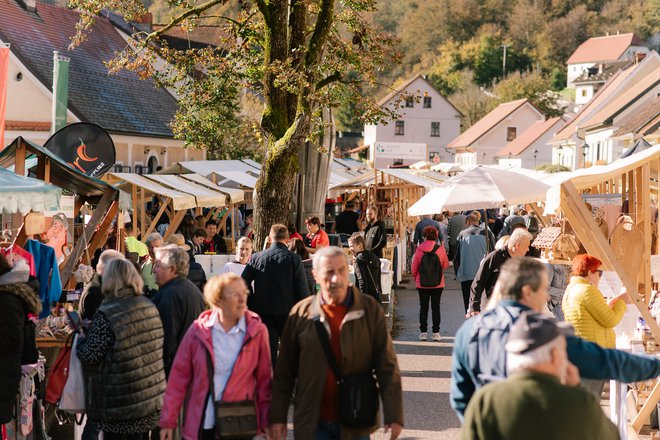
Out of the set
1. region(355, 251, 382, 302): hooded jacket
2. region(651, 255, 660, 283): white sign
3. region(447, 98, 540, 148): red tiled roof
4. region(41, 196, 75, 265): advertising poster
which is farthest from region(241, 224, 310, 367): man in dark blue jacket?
region(447, 98, 540, 148): red tiled roof

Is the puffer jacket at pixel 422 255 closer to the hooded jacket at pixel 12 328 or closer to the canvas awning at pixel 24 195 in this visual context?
the canvas awning at pixel 24 195

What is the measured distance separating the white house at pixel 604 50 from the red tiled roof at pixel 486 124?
28.2m

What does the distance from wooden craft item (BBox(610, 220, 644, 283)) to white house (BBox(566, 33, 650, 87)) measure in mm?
121256

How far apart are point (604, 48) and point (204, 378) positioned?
131 meters

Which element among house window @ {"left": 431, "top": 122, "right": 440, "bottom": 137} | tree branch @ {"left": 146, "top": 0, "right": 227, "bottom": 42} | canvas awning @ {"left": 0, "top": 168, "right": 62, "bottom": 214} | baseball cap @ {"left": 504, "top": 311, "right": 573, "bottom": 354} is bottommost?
baseball cap @ {"left": 504, "top": 311, "right": 573, "bottom": 354}

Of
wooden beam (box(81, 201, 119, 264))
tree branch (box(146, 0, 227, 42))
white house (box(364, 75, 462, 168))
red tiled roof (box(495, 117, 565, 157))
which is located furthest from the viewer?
white house (box(364, 75, 462, 168))

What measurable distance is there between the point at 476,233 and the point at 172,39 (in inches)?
1856

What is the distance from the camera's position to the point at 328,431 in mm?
5824

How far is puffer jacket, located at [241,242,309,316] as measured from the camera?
32.3 feet

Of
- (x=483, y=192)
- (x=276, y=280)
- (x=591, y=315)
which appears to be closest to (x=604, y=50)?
(x=483, y=192)

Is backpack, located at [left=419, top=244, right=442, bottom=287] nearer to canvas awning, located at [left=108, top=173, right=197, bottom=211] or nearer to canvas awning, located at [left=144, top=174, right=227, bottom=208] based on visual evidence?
canvas awning, located at [left=108, top=173, right=197, bottom=211]

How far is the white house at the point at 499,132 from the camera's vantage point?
98.4 metres

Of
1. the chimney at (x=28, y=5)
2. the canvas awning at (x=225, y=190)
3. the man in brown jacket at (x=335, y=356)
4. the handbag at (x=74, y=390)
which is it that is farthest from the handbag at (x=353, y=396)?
the chimney at (x=28, y=5)

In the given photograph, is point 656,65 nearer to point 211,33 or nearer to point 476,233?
point 211,33
